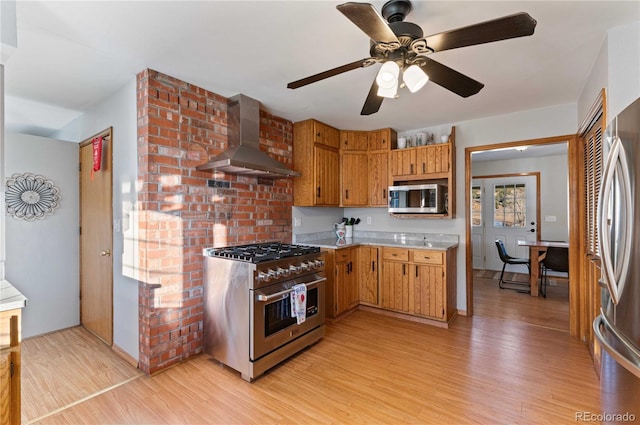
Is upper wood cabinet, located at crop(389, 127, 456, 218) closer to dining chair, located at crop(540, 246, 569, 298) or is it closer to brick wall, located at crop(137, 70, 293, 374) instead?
brick wall, located at crop(137, 70, 293, 374)

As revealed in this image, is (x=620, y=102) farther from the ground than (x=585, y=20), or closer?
closer

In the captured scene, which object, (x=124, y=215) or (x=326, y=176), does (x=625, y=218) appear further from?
(x=124, y=215)

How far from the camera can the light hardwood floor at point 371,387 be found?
193 centimetres

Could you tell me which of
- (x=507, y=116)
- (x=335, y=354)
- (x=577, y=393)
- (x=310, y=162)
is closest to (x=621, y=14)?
(x=507, y=116)

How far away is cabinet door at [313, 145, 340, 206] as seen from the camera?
374cm

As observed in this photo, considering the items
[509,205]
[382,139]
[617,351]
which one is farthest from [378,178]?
[509,205]

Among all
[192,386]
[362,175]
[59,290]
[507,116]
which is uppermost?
[507,116]

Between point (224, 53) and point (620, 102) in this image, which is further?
point (224, 53)

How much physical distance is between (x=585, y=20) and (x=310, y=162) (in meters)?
2.58

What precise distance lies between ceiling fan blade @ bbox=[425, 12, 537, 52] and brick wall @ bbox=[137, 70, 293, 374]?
208cm

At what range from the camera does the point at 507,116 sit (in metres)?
3.50

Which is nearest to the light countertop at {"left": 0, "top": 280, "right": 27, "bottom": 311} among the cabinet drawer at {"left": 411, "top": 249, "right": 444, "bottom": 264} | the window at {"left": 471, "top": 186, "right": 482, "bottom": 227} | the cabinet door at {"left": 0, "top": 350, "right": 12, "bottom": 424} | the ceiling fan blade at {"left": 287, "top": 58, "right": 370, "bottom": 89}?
the cabinet door at {"left": 0, "top": 350, "right": 12, "bottom": 424}

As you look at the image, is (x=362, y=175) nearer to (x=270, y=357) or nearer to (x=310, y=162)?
(x=310, y=162)

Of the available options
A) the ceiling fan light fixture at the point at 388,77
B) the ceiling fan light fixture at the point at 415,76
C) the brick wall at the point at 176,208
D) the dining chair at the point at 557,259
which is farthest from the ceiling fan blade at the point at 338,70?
the dining chair at the point at 557,259
